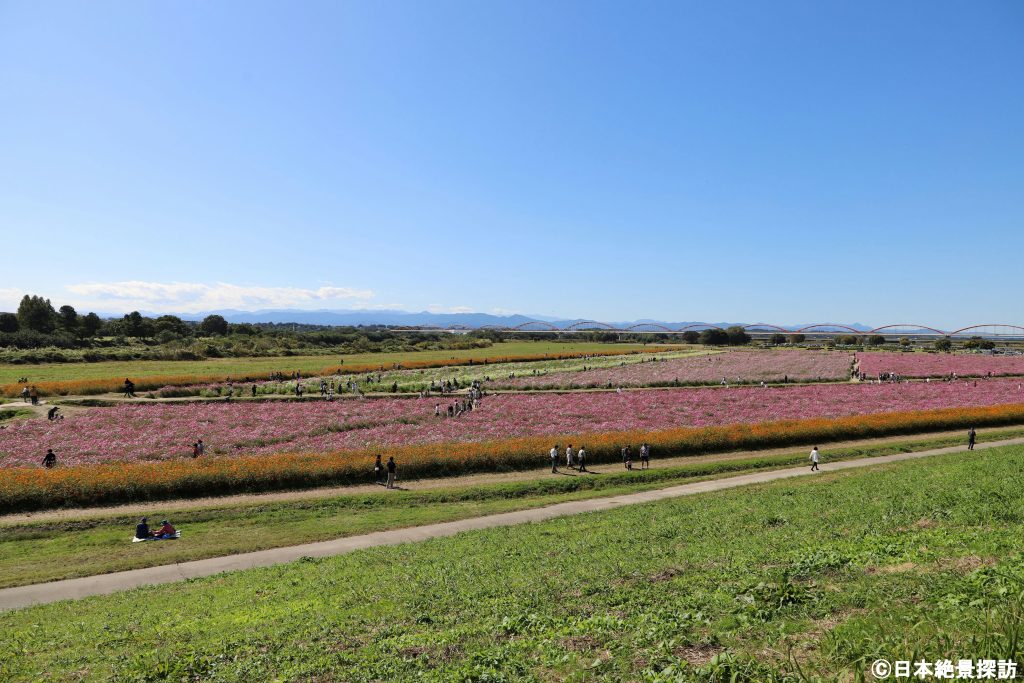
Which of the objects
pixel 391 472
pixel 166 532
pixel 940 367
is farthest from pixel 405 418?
pixel 940 367

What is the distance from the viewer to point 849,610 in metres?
9.34

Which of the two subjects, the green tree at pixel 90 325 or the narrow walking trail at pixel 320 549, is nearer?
the narrow walking trail at pixel 320 549

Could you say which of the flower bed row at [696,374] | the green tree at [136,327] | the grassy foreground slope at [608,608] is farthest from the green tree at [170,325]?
the grassy foreground slope at [608,608]

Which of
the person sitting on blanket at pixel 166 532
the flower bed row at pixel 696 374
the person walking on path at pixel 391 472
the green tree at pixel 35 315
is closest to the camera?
the person sitting on blanket at pixel 166 532

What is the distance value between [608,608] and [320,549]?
13.1 metres

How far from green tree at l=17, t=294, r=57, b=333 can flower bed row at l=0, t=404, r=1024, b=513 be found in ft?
457

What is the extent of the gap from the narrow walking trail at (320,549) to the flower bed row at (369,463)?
814cm

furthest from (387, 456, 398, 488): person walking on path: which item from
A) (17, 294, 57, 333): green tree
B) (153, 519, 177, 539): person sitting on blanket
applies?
(17, 294, 57, 333): green tree

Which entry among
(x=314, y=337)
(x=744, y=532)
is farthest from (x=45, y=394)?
(x=314, y=337)

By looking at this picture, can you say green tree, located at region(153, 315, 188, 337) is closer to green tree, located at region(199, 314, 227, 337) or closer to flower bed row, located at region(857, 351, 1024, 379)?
green tree, located at region(199, 314, 227, 337)

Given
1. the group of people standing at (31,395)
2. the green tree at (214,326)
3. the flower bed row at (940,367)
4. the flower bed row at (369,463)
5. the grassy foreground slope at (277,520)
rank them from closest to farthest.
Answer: the grassy foreground slope at (277,520) < the flower bed row at (369,463) < the group of people standing at (31,395) < the flower bed row at (940,367) < the green tree at (214,326)

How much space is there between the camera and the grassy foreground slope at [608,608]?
26.9 ft

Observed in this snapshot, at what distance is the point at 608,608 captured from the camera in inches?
452

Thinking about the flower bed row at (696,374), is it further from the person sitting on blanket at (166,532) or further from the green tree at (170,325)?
the green tree at (170,325)
